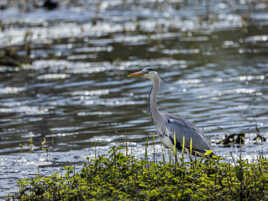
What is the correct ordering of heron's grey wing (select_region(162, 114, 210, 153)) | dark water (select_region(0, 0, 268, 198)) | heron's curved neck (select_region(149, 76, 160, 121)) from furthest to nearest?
1. dark water (select_region(0, 0, 268, 198))
2. heron's curved neck (select_region(149, 76, 160, 121))
3. heron's grey wing (select_region(162, 114, 210, 153))

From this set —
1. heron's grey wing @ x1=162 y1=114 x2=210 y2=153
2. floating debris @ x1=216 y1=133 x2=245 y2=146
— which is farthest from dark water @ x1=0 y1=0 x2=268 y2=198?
heron's grey wing @ x1=162 y1=114 x2=210 y2=153

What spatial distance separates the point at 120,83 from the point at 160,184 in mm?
9319

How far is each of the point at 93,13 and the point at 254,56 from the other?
574 inches

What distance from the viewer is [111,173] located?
6.93 meters

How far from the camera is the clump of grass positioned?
6.23 m

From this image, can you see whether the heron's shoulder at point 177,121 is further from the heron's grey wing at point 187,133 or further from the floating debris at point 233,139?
the floating debris at point 233,139

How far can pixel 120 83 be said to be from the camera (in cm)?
1578

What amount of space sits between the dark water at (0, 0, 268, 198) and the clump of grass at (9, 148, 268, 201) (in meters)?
1.67

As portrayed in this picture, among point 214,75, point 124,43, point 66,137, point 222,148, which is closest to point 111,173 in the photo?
point 222,148

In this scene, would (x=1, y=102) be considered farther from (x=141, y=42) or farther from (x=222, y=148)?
(x=141, y=42)

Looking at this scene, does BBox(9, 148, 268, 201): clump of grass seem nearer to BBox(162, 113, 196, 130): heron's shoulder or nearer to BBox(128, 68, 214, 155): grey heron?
BBox(128, 68, 214, 155): grey heron

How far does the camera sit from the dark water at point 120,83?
10.5m

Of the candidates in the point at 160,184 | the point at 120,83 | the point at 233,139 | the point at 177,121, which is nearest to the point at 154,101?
the point at 177,121

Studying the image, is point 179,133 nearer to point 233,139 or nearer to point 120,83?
point 233,139
